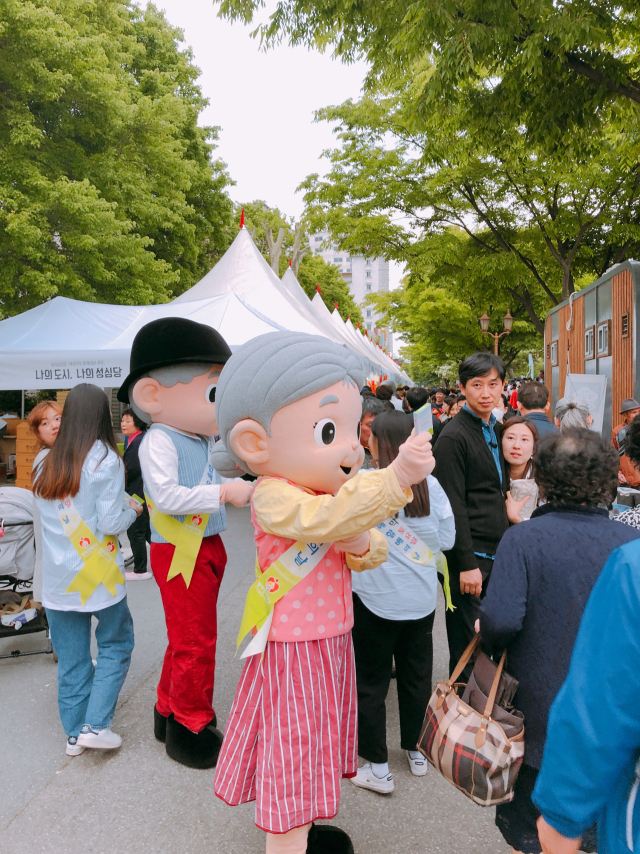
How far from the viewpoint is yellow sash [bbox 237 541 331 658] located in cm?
203

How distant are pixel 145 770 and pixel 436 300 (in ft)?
69.4

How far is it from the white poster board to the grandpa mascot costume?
5221mm

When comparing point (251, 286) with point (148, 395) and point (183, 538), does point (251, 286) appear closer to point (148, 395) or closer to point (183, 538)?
→ point (148, 395)

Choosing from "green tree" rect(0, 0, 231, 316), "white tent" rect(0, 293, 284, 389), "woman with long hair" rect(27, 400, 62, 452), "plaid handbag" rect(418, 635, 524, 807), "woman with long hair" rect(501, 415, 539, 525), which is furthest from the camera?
"green tree" rect(0, 0, 231, 316)

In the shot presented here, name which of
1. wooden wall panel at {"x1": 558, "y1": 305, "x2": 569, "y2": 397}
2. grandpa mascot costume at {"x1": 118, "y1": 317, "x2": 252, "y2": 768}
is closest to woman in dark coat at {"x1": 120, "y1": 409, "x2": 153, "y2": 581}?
grandpa mascot costume at {"x1": 118, "y1": 317, "x2": 252, "y2": 768}

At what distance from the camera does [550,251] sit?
529 inches

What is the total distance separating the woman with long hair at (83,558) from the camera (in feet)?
9.84

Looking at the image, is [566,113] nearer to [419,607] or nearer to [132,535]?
[419,607]

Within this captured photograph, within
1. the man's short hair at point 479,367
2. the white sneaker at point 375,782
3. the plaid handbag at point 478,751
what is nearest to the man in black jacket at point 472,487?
the man's short hair at point 479,367

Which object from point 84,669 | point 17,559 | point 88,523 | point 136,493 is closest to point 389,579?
point 88,523

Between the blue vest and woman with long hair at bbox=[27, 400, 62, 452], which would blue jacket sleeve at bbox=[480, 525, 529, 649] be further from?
woman with long hair at bbox=[27, 400, 62, 452]

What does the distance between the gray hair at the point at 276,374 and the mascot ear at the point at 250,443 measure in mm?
30

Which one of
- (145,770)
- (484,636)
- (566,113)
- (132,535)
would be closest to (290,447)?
(484,636)

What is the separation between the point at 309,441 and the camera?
2.00 meters
